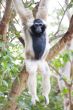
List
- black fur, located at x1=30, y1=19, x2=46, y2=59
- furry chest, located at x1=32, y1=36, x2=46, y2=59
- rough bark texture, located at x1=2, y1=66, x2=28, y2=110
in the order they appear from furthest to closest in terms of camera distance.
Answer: furry chest, located at x1=32, y1=36, x2=46, y2=59, black fur, located at x1=30, y1=19, x2=46, y2=59, rough bark texture, located at x1=2, y1=66, x2=28, y2=110

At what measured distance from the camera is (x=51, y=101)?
20.1 ft

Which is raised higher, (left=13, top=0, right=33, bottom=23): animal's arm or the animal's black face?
(left=13, top=0, right=33, bottom=23): animal's arm

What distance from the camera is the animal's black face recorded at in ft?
12.7

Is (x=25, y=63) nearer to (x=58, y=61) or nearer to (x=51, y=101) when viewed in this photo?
(x=58, y=61)

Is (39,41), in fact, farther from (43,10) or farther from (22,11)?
(22,11)

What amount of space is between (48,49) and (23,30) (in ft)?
1.45

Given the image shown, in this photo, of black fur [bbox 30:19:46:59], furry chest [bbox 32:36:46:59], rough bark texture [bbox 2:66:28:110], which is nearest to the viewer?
rough bark texture [bbox 2:66:28:110]

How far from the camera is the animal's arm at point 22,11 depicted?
3.82m

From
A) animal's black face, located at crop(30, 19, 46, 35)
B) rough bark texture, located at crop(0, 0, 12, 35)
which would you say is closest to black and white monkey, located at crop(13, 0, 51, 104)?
animal's black face, located at crop(30, 19, 46, 35)

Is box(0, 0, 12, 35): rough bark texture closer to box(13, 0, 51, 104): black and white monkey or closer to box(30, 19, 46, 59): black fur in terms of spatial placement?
box(13, 0, 51, 104): black and white monkey

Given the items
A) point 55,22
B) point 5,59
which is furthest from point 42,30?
point 55,22

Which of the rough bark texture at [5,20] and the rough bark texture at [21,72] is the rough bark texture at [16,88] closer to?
the rough bark texture at [21,72]

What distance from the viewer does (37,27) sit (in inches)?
154

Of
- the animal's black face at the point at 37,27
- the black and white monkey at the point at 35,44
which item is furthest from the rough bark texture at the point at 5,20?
the animal's black face at the point at 37,27
